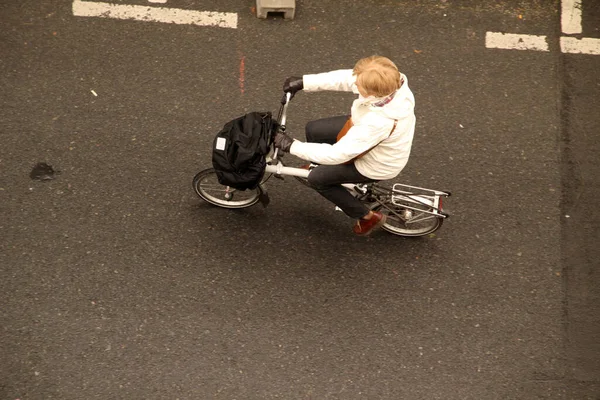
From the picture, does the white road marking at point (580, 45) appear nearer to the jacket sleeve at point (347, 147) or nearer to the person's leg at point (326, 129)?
the person's leg at point (326, 129)

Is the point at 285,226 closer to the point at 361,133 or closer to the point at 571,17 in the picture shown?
the point at 361,133

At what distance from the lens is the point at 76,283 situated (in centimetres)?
507

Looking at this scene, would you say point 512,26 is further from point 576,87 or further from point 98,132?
point 98,132

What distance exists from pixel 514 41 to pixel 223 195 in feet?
10.6

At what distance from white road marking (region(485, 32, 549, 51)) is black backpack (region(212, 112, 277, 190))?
2854 millimetres

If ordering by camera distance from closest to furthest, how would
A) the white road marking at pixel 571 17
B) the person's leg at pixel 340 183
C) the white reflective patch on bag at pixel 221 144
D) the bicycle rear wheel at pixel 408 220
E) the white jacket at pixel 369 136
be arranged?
the white jacket at pixel 369 136, the white reflective patch on bag at pixel 221 144, the person's leg at pixel 340 183, the bicycle rear wheel at pixel 408 220, the white road marking at pixel 571 17

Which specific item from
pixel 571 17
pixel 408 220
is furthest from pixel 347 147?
pixel 571 17

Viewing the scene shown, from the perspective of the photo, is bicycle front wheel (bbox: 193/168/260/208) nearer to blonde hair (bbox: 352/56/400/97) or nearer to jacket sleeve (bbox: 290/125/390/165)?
jacket sleeve (bbox: 290/125/390/165)

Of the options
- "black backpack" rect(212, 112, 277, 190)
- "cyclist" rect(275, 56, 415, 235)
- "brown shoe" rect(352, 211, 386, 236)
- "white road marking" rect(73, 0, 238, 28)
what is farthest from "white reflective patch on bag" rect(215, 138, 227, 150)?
"white road marking" rect(73, 0, 238, 28)

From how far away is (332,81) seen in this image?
455 cm

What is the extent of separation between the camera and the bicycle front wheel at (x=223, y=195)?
5379 mm

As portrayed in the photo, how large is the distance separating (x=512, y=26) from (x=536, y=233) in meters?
2.22

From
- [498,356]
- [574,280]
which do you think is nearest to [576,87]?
[574,280]

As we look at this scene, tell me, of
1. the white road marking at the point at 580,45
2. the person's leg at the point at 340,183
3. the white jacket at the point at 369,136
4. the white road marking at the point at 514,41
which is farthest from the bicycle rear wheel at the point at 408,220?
the white road marking at the point at 580,45
